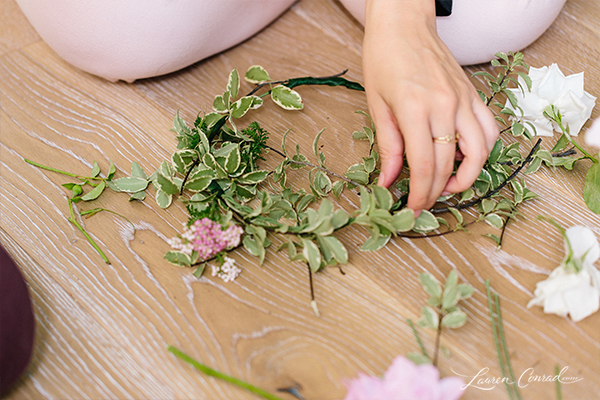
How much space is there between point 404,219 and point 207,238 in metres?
0.21

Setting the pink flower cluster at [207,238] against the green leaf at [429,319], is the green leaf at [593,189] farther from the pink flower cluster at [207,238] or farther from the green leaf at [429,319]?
the pink flower cluster at [207,238]

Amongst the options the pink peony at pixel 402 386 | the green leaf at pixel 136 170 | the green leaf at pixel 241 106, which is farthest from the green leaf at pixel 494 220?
the green leaf at pixel 136 170

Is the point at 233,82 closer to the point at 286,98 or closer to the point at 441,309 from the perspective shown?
the point at 286,98

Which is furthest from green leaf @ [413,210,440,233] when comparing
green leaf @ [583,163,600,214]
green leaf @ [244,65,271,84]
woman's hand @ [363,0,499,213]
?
green leaf @ [244,65,271,84]

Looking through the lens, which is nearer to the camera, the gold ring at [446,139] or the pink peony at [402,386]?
the pink peony at [402,386]

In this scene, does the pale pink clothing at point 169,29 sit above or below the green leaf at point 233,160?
above

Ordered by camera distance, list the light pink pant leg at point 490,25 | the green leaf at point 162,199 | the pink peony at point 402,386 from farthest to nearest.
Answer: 1. the light pink pant leg at point 490,25
2. the green leaf at point 162,199
3. the pink peony at point 402,386

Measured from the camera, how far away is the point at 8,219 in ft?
1.88

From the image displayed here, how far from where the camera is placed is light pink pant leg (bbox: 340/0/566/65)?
68 cm

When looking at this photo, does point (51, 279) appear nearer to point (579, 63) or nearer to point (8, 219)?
point (8, 219)

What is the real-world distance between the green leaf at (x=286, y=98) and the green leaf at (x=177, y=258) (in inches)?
10.6

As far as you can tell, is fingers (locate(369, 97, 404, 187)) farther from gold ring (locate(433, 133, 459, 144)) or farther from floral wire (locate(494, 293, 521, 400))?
floral wire (locate(494, 293, 521, 400))

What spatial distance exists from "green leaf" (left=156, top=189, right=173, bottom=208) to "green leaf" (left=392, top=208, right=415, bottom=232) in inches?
11.0

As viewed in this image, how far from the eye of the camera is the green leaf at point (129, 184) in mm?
571
